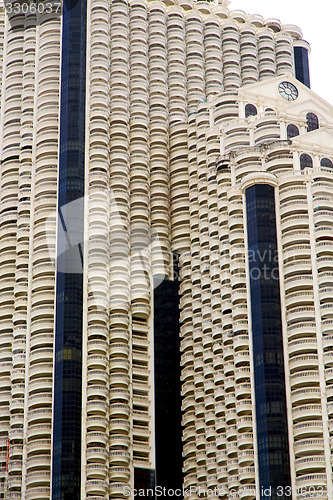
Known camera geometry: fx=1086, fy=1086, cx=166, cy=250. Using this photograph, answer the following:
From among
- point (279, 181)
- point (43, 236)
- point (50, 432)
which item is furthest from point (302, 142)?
point (50, 432)

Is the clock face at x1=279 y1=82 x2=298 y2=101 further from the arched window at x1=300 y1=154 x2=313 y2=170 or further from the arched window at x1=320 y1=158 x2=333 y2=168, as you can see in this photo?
the arched window at x1=300 y1=154 x2=313 y2=170

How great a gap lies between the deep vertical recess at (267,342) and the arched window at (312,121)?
24032 mm

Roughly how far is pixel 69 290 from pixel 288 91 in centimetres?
5432

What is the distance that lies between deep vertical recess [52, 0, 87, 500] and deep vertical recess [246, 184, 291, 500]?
28.9m

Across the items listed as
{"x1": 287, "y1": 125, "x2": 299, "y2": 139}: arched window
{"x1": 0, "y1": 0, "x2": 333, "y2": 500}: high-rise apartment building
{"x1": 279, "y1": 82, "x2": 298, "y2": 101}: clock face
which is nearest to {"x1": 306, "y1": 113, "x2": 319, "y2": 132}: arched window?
{"x1": 0, "y1": 0, "x2": 333, "y2": 500}: high-rise apartment building

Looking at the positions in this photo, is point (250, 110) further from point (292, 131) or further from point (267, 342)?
point (267, 342)

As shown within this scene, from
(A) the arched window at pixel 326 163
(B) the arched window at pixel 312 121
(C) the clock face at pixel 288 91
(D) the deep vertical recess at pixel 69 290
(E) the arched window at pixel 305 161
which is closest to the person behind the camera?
(D) the deep vertical recess at pixel 69 290

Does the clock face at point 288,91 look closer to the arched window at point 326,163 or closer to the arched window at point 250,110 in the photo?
the arched window at point 250,110

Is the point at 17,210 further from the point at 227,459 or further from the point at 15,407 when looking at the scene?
the point at 227,459

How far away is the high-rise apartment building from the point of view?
528 ft

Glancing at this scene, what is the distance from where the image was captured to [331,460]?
15388 centimetres

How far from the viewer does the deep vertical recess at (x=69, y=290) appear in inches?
6467

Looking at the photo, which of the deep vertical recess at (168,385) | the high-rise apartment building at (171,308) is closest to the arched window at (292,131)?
the high-rise apartment building at (171,308)

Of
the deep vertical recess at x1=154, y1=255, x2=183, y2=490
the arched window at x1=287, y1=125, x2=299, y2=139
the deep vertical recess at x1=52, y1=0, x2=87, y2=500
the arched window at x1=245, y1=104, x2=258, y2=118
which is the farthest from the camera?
the arched window at x1=245, y1=104, x2=258, y2=118
